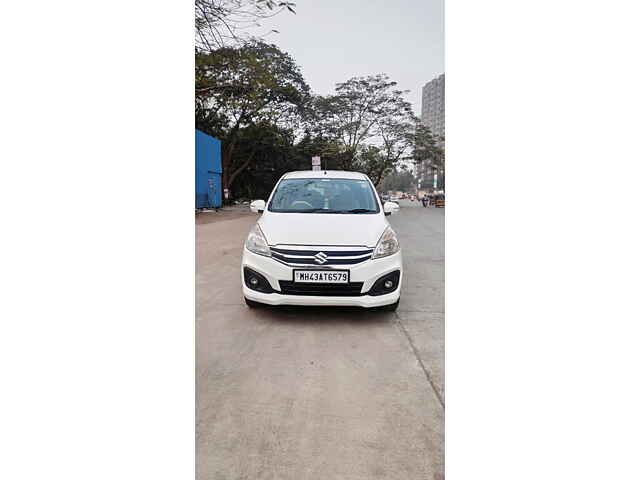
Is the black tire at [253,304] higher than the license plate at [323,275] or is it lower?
lower

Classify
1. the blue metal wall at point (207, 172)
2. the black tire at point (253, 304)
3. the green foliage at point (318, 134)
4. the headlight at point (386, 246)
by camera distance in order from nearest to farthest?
the headlight at point (386, 246) < the black tire at point (253, 304) < the blue metal wall at point (207, 172) < the green foliage at point (318, 134)

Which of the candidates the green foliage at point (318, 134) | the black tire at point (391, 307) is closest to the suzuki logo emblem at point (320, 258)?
the black tire at point (391, 307)

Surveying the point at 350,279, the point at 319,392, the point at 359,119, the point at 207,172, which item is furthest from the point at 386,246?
the point at 359,119

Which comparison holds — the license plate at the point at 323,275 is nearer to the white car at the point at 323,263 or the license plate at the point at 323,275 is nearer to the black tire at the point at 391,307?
the white car at the point at 323,263

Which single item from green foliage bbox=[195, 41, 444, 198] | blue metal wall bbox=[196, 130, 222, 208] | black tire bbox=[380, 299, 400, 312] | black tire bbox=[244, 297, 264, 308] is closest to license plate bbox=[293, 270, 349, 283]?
black tire bbox=[380, 299, 400, 312]

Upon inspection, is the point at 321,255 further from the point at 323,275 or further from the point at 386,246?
the point at 386,246

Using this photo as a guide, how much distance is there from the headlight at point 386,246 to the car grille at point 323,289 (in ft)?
0.95

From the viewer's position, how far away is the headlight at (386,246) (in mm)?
3312

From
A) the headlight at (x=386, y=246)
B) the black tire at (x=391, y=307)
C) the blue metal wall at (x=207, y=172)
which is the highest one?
the blue metal wall at (x=207, y=172)

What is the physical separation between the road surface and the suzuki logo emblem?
517 millimetres
